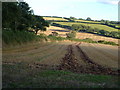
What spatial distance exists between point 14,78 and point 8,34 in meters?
26.3

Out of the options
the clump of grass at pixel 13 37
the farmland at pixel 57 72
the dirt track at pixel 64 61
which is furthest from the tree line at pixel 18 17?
the dirt track at pixel 64 61

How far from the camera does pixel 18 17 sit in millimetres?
40875

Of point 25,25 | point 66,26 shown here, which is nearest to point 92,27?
point 66,26

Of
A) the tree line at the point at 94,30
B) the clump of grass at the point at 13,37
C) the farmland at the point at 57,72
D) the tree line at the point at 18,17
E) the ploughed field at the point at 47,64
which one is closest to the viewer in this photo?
the farmland at the point at 57,72

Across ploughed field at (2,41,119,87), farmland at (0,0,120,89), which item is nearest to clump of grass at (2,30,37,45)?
farmland at (0,0,120,89)

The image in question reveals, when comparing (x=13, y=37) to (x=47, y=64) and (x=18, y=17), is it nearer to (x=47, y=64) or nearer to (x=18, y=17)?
(x=18, y=17)

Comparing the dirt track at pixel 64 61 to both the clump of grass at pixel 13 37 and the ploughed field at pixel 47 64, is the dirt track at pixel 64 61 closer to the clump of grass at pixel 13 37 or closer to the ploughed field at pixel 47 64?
the ploughed field at pixel 47 64

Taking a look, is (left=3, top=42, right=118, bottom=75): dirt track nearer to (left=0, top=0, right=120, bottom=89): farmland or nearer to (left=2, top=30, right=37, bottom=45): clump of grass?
(left=0, top=0, right=120, bottom=89): farmland

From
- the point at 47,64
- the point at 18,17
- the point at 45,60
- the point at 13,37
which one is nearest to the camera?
the point at 47,64

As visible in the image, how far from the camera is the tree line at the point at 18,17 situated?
116 feet

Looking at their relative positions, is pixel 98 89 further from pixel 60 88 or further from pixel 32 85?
pixel 32 85

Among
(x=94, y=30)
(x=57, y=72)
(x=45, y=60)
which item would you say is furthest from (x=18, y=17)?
(x=94, y=30)

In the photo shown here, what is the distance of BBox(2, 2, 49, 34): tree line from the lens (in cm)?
3531

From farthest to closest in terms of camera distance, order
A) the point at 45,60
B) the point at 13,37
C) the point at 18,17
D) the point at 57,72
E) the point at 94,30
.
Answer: the point at 94,30 → the point at 18,17 → the point at 13,37 → the point at 45,60 → the point at 57,72
